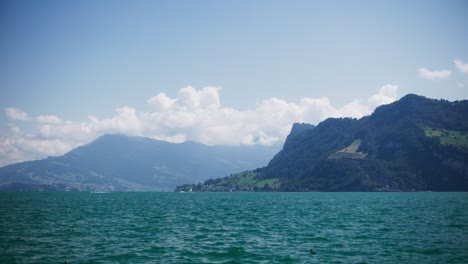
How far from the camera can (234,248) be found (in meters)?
42.5

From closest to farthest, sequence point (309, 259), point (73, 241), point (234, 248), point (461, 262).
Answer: point (461, 262) → point (309, 259) → point (234, 248) → point (73, 241)

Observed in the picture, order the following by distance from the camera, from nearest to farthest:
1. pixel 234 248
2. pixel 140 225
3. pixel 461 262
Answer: pixel 461 262 < pixel 234 248 < pixel 140 225

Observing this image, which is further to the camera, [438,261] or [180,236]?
[180,236]

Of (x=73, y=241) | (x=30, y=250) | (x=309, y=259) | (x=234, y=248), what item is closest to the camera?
(x=309, y=259)

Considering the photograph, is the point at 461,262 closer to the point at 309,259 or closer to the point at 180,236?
the point at 309,259

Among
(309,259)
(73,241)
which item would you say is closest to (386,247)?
(309,259)

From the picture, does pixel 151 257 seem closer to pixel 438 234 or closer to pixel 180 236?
pixel 180 236

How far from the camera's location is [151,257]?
37.5 m

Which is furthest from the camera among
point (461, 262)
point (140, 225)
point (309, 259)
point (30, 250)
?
point (140, 225)

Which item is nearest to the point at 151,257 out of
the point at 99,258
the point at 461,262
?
the point at 99,258

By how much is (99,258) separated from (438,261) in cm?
3398

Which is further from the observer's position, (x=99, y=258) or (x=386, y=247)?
(x=386, y=247)

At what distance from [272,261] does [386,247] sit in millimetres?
15842

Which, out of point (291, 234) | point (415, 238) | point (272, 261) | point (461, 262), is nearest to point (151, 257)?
point (272, 261)
